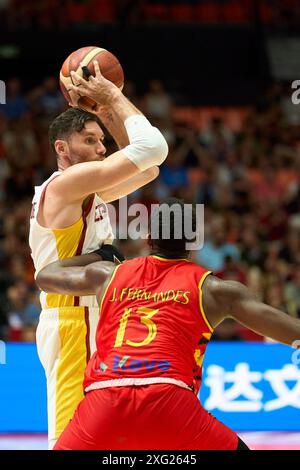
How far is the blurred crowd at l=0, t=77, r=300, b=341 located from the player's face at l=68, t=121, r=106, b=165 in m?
5.15

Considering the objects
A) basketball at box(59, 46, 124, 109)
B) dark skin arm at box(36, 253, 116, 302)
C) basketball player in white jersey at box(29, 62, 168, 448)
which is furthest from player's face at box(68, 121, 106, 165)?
dark skin arm at box(36, 253, 116, 302)

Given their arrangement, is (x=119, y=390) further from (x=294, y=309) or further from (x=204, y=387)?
(x=294, y=309)

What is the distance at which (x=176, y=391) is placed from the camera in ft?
13.0

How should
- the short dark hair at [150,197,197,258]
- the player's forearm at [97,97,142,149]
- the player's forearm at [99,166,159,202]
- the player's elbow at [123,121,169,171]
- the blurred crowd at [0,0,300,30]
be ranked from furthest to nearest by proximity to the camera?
the blurred crowd at [0,0,300,30]
the player's forearm at [99,166,159,202]
the player's forearm at [97,97,142,149]
the player's elbow at [123,121,169,171]
the short dark hair at [150,197,197,258]

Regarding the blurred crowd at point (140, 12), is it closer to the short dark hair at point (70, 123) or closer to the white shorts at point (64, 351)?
the short dark hair at point (70, 123)

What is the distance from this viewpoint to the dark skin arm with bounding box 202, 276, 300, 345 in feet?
13.2

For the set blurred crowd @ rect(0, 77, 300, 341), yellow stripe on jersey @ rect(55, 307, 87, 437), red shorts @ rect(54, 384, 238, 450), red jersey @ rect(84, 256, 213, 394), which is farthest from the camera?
blurred crowd @ rect(0, 77, 300, 341)

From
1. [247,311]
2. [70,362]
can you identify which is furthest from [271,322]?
[70,362]

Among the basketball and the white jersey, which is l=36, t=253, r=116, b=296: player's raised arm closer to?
the white jersey

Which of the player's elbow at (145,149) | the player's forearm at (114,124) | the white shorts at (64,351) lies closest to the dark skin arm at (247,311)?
the player's elbow at (145,149)

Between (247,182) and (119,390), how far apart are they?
31.9 ft

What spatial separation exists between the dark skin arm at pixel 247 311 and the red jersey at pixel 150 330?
5cm

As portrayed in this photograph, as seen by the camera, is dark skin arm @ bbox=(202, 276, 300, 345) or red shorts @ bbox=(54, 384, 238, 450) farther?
dark skin arm @ bbox=(202, 276, 300, 345)

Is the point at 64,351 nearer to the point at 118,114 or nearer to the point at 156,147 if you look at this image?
the point at 156,147
